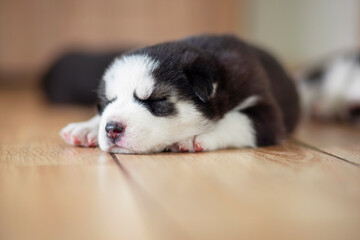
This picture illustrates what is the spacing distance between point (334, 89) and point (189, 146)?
2.82 m

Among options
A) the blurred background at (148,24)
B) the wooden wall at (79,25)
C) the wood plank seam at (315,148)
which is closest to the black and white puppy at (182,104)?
the wood plank seam at (315,148)

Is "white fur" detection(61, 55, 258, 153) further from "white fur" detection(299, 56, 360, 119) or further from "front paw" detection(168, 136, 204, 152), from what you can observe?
"white fur" detection(299, 56, 360, 119)

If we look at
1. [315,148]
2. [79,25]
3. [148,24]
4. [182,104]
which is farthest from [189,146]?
[148,24]

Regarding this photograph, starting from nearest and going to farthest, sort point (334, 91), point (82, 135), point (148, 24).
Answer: point (82, 135), point (334, 91), point (148, 24)

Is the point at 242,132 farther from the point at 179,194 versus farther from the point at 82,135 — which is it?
the point at 179,194

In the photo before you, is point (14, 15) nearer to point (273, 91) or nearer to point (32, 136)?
point (32, 136)

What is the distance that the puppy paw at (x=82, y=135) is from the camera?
259 cm

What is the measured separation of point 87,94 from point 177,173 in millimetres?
3583

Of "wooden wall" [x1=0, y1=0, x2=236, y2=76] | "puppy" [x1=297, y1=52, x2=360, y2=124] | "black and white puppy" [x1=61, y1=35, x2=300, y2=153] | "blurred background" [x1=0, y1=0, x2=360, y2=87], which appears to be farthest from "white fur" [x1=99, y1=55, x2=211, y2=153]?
"wooden wall" [x1=0, y1=0, x2=236, y2=76]

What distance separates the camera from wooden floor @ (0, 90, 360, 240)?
1.32 metres

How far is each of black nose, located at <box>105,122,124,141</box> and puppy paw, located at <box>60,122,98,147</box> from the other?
0.37 metres

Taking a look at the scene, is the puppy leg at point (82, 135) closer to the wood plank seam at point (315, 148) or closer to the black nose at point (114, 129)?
the black nose at point (114, 129)

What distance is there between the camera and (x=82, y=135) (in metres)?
2.61

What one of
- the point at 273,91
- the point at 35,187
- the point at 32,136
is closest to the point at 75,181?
the point at 35,187
